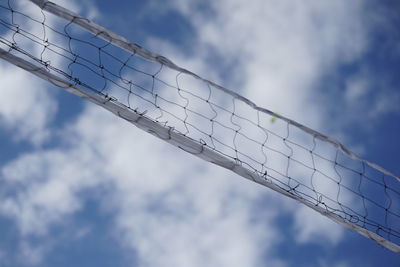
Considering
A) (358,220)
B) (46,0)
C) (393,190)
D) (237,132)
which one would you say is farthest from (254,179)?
(46,0)

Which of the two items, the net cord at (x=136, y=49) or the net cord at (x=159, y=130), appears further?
the net cord at (x=136, y=49)

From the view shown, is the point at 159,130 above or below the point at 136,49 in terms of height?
below

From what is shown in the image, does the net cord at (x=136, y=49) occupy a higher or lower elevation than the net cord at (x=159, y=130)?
higher

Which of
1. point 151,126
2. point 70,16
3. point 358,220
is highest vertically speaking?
point 70,16

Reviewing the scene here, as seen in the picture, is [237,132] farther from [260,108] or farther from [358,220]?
[358,220]

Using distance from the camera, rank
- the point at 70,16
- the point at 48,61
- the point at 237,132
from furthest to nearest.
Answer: the point at 237,132, the point at 70,16, the point at 48,61

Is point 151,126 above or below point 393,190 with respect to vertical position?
below

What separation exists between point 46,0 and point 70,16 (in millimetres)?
284

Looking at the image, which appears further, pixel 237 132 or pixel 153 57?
pixel 237 132

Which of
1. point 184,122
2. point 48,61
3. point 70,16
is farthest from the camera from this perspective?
point 184,122

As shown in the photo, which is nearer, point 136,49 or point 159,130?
point 159,130

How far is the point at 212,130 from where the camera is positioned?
4172 millimetres

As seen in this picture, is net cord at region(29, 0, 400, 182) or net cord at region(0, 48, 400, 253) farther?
net cord at region(29, 0, 400, 182)

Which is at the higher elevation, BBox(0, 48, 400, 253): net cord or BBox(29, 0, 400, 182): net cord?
BBox(29, 0, 400, 182): net cord
